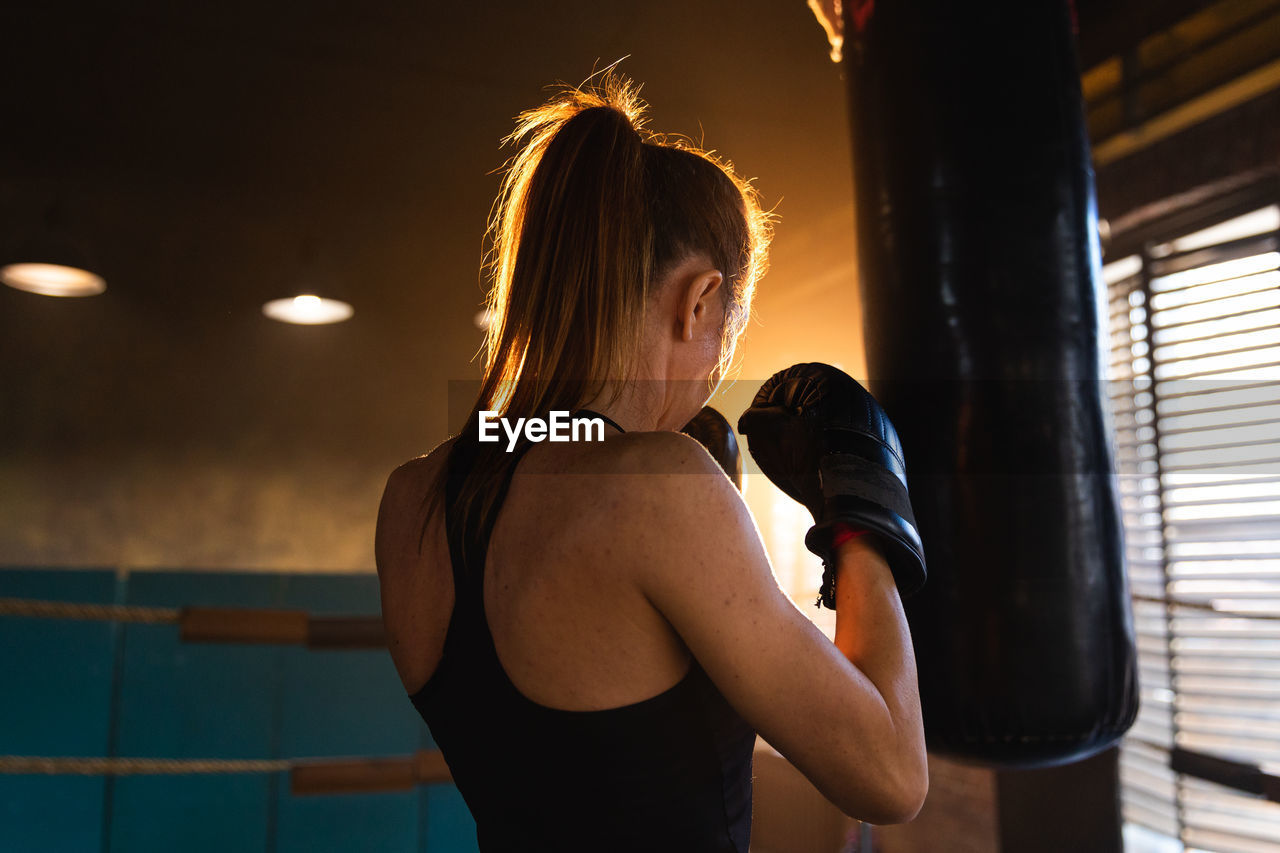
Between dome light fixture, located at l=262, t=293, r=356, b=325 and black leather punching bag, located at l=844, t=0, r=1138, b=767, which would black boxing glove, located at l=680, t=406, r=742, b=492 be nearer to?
black leather punching bag, located at l=844, t=0, r=1138, b=767

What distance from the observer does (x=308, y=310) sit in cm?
411

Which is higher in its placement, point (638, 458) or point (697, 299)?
point (697, 299)

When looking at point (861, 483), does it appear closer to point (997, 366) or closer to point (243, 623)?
point (997, 366)

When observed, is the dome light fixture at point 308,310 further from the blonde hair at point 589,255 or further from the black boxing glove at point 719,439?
the blonde hair at point 589,255

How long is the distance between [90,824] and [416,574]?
351 centimetres

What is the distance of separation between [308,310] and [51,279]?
1099mm

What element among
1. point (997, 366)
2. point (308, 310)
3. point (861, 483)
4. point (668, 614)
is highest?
point (308, 310)

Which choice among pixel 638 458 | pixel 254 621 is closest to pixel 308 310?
pixel 254 621

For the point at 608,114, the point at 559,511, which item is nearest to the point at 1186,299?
the point at 608,114

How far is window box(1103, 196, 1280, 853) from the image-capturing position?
6.91 feet

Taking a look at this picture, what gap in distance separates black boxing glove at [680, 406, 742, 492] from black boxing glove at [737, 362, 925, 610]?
3.0 inches

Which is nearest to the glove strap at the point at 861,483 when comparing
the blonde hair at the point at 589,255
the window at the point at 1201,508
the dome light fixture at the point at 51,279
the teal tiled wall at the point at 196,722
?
the blonde hair at the point at 589,255

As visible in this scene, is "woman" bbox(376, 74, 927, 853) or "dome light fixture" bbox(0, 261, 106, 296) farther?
"dome light fixture" bbox(0, 261, 106, 296)

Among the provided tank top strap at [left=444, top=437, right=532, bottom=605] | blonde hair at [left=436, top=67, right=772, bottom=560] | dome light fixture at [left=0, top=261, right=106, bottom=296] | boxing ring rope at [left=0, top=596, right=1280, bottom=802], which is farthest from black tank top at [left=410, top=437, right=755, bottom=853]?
dome light fixture at [left=0, top=261, right=106, bottom=296]
